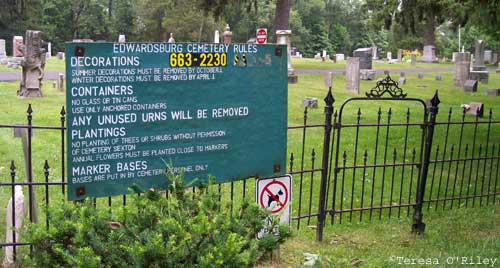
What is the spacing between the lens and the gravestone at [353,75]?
20.3m

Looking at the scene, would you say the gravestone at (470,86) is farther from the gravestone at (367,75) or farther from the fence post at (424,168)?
the fence post at (424,168)

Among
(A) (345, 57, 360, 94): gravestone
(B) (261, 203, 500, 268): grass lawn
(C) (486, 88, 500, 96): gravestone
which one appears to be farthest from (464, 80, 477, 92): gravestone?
(B) (261, 203, 500, 268): grass lawn

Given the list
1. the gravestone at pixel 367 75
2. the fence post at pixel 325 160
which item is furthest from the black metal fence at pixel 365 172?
the gravestone at pixel 367 75

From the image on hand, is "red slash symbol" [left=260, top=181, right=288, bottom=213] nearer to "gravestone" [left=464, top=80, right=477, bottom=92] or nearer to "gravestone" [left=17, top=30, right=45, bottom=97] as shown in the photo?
"gravestone" [left=17, top=30, right=45, bottom=97]

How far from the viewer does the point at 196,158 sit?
4.35m

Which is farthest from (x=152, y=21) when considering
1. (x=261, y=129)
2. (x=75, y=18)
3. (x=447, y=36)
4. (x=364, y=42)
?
(x=261, y=129)

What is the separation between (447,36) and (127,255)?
82.2 metres

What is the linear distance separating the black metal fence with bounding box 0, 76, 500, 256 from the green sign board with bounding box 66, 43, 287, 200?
352 millimetres

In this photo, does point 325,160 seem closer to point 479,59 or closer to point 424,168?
point 424,168

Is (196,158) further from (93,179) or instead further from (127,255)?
(127,255)

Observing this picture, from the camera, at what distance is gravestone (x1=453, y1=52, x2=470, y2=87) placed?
24.6 meters

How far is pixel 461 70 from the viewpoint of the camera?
2472cm

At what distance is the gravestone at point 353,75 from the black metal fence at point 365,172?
467cm

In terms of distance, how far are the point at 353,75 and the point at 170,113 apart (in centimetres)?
1683
